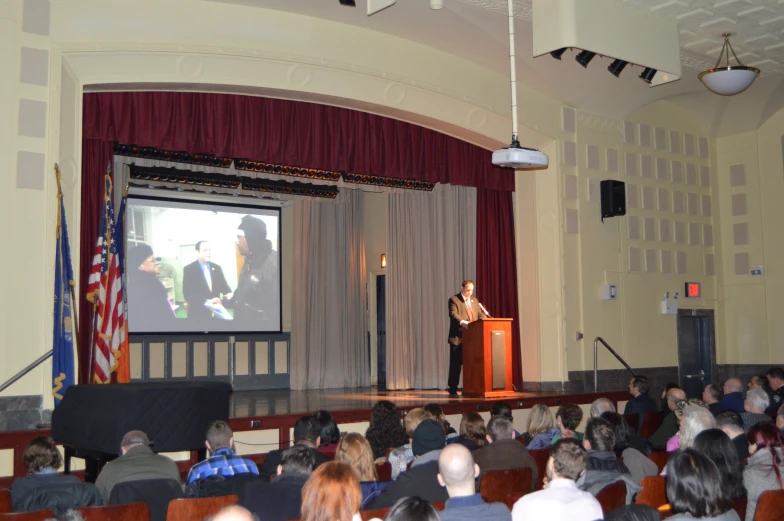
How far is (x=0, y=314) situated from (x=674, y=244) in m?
9.85

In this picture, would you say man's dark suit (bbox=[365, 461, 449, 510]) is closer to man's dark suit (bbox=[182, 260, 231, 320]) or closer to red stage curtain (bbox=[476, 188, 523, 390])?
red stage curtain (bbox=[476, 188, 523, 390])

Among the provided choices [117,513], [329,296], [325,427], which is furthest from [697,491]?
[329,296]

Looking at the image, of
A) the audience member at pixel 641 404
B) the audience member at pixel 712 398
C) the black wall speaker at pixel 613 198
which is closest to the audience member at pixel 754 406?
the audience member at pixel 712 398

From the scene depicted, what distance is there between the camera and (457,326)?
11.1 m

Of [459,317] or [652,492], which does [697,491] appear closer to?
[652,492]

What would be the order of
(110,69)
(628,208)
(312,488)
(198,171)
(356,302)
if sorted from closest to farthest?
(312,488), (110,69), (198,171), (628,208), (356,302)

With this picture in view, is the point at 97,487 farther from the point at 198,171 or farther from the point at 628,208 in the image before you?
the point at 628,208

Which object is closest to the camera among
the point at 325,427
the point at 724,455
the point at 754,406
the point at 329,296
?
the point at 724,455

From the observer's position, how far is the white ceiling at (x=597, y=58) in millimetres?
8867

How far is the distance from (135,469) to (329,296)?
32.8ft

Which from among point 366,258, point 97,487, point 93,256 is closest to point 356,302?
point 366,258

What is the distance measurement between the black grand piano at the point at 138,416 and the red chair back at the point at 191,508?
1.97 meters

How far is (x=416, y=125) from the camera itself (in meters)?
10.5

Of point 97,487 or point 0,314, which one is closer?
point 97,487
